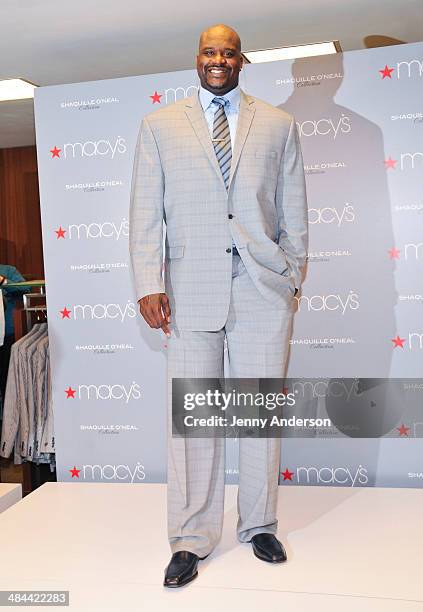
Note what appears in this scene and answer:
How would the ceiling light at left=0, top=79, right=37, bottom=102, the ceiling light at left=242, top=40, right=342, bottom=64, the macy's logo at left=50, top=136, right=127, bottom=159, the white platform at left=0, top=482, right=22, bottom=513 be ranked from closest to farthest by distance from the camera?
the white platform at left=0, top=482, right=22, bottom=513, the macy's logo at left=50, top=136, right=127, bottom=159, the ceiling light at left=242, top=40, right=342, bottom=64, the ceiling light at left=0, top=79, right=37, bottom=102

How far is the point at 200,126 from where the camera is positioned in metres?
2.00

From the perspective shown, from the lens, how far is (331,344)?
281cm

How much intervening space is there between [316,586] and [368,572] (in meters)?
0.18

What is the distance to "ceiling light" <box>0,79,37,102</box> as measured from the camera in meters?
3.59

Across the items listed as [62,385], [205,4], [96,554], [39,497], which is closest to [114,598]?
[96,554]

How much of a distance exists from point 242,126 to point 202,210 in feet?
0.91

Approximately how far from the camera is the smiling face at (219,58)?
1924mm

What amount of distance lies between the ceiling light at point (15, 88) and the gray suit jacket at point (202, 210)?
71.9 inches

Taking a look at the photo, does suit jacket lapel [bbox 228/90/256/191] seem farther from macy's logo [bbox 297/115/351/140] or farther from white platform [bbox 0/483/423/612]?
white platform [bbox 0/483/423/612]

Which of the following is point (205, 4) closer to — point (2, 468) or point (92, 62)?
point (92, 62)

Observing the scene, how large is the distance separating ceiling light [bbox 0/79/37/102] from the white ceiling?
0.18 ft

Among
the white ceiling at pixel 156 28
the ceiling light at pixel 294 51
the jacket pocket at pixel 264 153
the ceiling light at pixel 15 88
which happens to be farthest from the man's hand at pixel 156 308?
the ceiling light at pixel 15 88

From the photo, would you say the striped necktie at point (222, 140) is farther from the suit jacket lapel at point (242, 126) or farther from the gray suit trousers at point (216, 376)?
the gray suit trousers at point (216, 376)

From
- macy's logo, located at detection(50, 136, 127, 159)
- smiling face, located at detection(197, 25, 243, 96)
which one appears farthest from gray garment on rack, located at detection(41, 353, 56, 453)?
smiling face, located at detection(197, 25, 243, 96)
